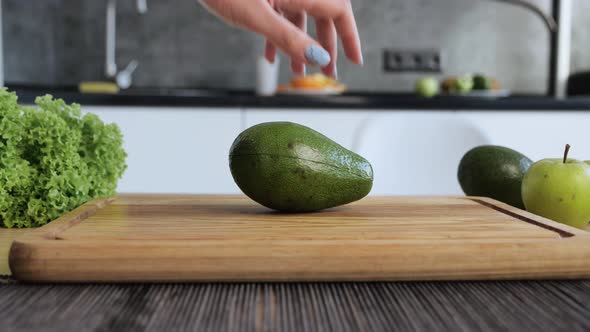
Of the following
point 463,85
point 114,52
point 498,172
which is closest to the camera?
point 498,172

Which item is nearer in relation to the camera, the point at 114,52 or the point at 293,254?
the point at 293,254

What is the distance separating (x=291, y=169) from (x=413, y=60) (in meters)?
2.25

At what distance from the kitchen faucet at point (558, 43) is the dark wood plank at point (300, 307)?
8.33ft

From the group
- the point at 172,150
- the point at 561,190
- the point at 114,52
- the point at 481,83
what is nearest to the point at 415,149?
the point at 172,150

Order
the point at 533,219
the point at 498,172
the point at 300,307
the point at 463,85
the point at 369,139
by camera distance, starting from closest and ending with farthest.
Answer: the point at 300,307 < the point at 533,219 < the point at 498,172 < the point at 369,139 < the point at 463,85

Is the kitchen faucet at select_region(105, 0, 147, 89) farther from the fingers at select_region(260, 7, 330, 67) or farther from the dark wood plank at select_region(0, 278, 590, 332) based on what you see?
the dark wood plank at select_region(0, 278, 590, 332)

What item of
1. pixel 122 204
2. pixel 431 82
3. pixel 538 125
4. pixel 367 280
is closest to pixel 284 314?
pixel 367 280

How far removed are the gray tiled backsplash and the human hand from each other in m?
1.83

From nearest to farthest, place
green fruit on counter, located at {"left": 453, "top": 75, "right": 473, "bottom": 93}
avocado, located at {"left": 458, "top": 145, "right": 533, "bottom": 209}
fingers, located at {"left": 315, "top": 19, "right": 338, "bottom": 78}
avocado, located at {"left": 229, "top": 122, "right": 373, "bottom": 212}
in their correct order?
avocado, located at {"left": 229, "top": 122, "right": 373, "bottom": 212} < avocado, located at {"left": 458, "top": 145, "right": 533, "bottom": 209} < fingers, located at {"left": 315, "top": 19, "right": 338, "bottom": 78} < green fruit on counter, located at {"left": 453, "top": 75, "right": 473, "bottom": 93}

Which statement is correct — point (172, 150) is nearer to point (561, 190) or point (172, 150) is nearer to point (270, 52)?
point (270, 52)

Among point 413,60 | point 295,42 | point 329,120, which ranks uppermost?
point 413,60

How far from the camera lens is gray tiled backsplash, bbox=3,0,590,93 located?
271cm

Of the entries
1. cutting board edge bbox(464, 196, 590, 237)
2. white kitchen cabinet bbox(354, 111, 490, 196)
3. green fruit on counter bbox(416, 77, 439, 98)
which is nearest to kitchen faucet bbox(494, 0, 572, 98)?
green fruit on counter bbox(416, 77, 439, 98)

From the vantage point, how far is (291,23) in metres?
0.87
